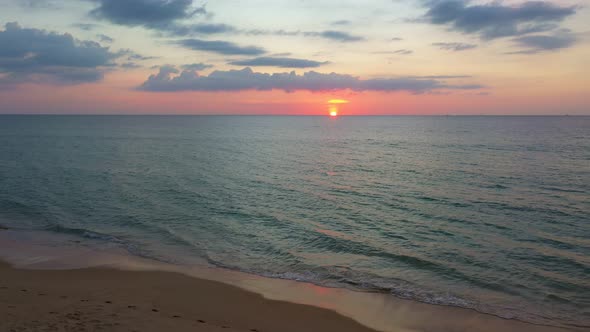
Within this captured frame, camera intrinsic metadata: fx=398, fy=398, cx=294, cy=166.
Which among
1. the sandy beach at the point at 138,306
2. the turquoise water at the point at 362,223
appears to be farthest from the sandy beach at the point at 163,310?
the turquoise water at the point at 362,223

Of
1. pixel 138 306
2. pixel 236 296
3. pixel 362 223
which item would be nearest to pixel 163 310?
pixel 138 306

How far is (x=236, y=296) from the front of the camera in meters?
14.8

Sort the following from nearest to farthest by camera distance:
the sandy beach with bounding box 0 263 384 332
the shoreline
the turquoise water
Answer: the sandy beach with bounding box 0 263 384 332
the shoreline
the turquoise water

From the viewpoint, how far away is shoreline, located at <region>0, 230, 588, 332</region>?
41.7 feet

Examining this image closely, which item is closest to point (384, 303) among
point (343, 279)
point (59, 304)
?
point (343, 279)

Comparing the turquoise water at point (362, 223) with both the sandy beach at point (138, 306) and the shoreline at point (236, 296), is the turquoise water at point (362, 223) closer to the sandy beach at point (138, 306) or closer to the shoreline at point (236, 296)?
the shoreline at point (236, 296)

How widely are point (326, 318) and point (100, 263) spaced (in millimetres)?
11180

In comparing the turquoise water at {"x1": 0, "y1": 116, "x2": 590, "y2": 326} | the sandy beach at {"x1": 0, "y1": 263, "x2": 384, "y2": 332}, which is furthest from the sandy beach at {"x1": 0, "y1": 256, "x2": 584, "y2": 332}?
the turquoise water at {"x1": 0, "y1": 116, "x2": 590, "y2": 326}

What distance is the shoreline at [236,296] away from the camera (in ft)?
41.7

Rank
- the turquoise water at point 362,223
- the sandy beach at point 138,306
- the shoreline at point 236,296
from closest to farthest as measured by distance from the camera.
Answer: the sandy beach at point 138,306 → the shoreline at point 236,296 → the turquoise water at point 362,223

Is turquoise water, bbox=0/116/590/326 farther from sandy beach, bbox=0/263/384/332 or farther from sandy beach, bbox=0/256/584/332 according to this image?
sandy beach, bbox=0/263/384/332

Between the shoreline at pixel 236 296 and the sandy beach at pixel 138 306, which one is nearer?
the sandy beach at pixel 138 306

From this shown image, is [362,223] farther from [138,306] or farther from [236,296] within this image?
[138,306]

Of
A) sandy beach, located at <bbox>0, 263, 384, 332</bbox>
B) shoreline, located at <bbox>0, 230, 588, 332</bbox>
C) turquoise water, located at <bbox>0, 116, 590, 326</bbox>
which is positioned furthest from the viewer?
turquoise water, located at <bbox>0, 116, 590, 326</bbox>
